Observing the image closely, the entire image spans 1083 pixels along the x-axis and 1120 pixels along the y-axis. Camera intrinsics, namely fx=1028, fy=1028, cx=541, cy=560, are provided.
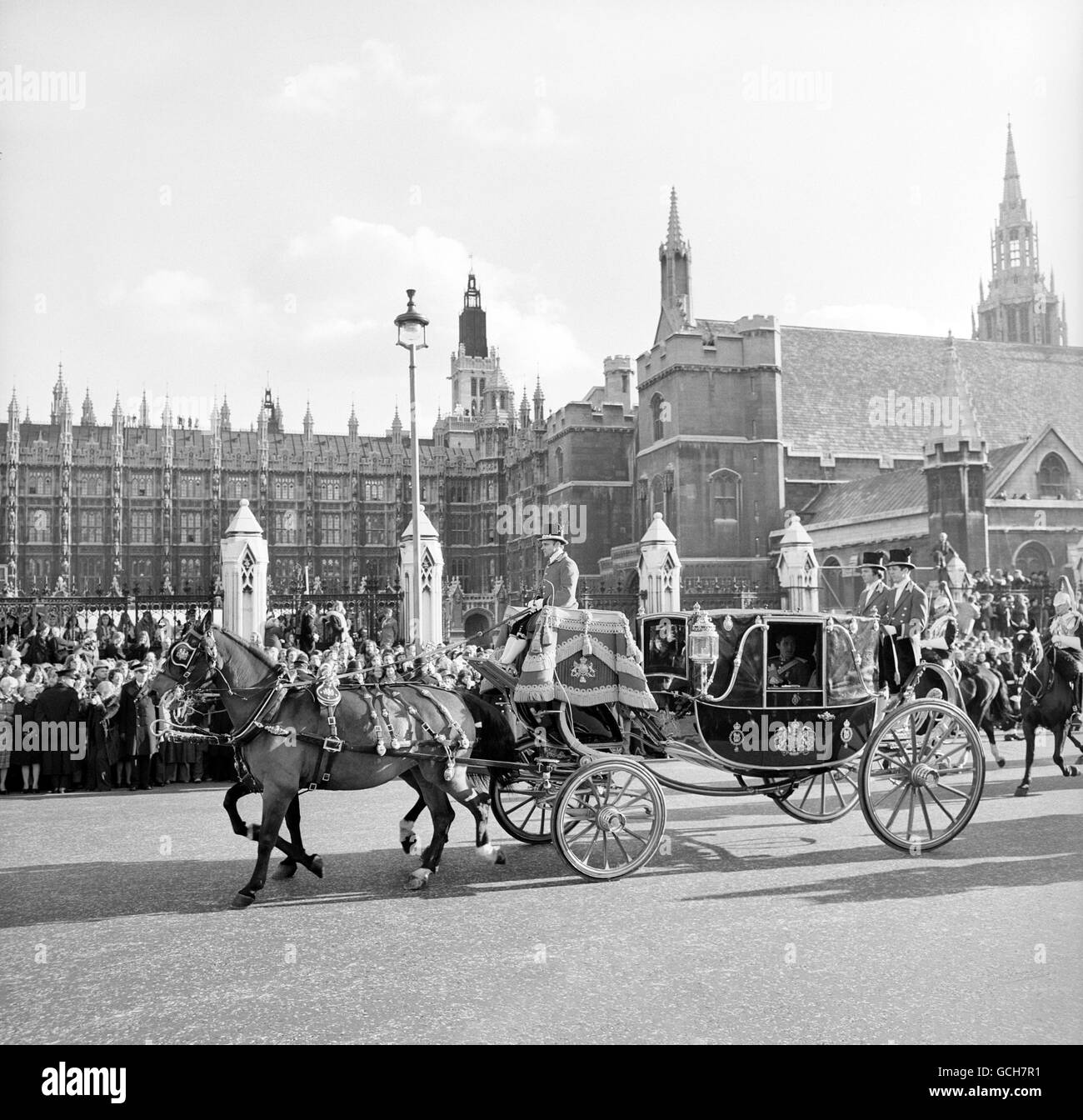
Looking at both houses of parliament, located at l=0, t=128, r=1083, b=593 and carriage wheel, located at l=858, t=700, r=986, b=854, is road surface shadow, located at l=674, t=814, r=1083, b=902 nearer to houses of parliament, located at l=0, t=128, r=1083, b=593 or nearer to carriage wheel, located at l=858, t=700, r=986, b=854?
carriage wheel, located at l=858, t=700, r=986, b=854

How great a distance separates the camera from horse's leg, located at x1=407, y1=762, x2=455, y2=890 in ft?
22.6

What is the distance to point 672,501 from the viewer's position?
42125mm

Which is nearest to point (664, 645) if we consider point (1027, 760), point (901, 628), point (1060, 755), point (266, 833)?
point (901, 628)

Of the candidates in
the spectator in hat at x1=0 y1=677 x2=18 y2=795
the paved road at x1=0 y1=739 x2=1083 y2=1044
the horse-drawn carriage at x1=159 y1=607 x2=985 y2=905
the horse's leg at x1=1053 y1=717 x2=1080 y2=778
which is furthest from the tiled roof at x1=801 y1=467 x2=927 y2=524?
the spectator in hat at x1=0 y1=677 x2=18 y2=795

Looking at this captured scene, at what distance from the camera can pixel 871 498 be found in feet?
120

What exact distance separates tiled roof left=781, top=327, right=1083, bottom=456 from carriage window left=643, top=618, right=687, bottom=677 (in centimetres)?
3591

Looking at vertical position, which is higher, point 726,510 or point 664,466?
point 664,466

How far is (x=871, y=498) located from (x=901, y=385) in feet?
39.1

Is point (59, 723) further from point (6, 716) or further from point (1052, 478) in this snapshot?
point (1052, 478)

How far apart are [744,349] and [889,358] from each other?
8.63m

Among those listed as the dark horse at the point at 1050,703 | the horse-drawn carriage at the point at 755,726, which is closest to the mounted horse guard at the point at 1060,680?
the dark horse at the point at 1050,703

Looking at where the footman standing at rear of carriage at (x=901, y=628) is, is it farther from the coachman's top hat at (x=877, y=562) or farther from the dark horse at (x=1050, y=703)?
the dark horse at (x=1050, y=703)

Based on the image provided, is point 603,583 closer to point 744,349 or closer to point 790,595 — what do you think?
point 744,349
